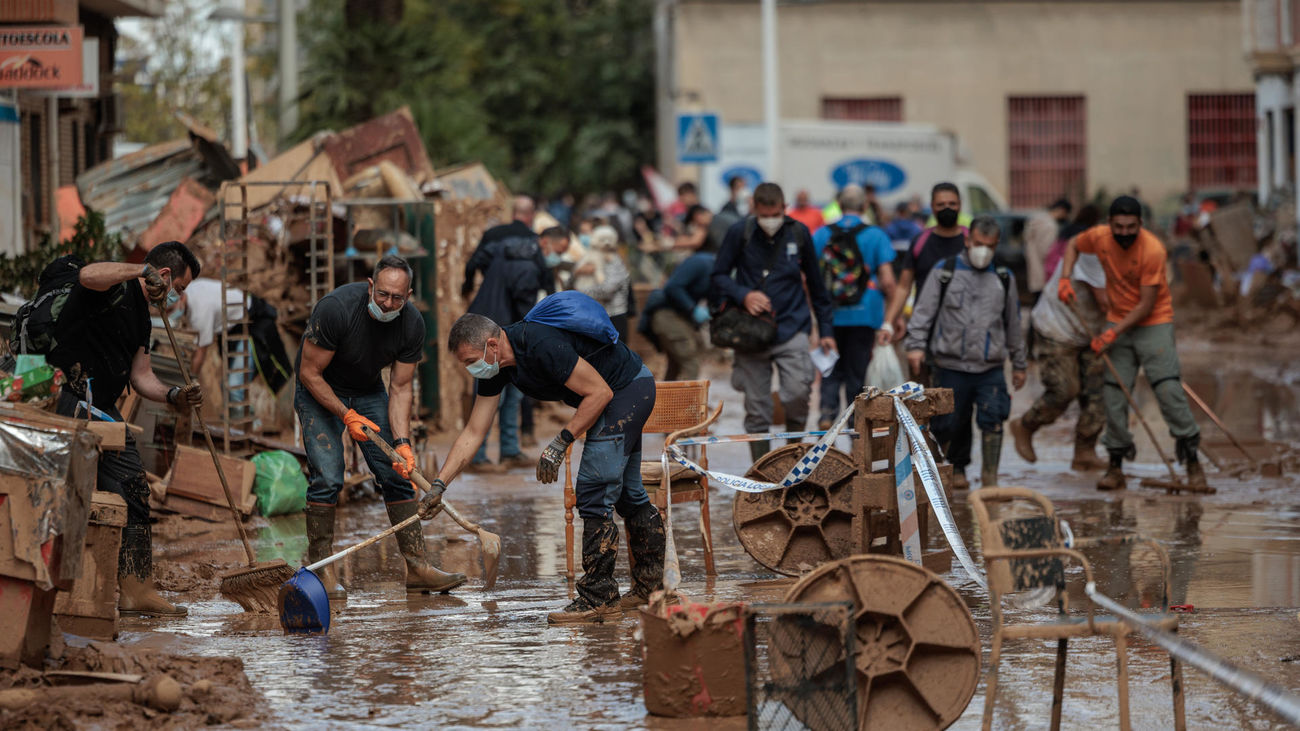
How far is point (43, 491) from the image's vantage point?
5906 mm

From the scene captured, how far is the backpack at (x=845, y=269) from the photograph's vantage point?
38.3ft

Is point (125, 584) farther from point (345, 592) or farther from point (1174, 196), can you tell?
point (1174, 196)

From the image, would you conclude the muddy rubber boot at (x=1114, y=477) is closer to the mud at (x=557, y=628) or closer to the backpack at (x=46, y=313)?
the mud at (x=557, y=628)

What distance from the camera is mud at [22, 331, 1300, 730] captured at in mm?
6043

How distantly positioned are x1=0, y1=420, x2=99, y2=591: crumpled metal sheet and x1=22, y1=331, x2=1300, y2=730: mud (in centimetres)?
57

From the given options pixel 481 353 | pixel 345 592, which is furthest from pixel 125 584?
pixel 481 353

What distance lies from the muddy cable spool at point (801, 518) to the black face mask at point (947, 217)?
3322 mm

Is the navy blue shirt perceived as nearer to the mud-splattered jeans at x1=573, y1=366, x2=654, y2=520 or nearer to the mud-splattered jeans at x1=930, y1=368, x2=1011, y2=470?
the mud-splattered jeans at x1=930, y1=368, x2=1011, y2=470

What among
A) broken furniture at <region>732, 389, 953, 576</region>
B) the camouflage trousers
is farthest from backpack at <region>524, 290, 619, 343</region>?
the camouflage trousers

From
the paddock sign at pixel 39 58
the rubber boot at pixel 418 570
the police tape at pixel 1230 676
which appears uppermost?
the paddock sign at pixel 39 58

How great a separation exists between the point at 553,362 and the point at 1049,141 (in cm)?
3095

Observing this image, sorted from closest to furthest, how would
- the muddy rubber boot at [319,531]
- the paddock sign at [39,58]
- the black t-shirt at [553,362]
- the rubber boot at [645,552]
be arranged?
1. the black t-shirt at [553,362]
2. the rubber boot at [645,552]
3. the muddy rubber boot at [319,531]
4. the paddock sign at [39,58]

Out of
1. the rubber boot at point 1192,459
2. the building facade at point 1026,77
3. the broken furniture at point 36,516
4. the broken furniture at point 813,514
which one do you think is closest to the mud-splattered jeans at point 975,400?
the rubber boot at point 1192,459

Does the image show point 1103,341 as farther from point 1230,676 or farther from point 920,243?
point 1230,676
